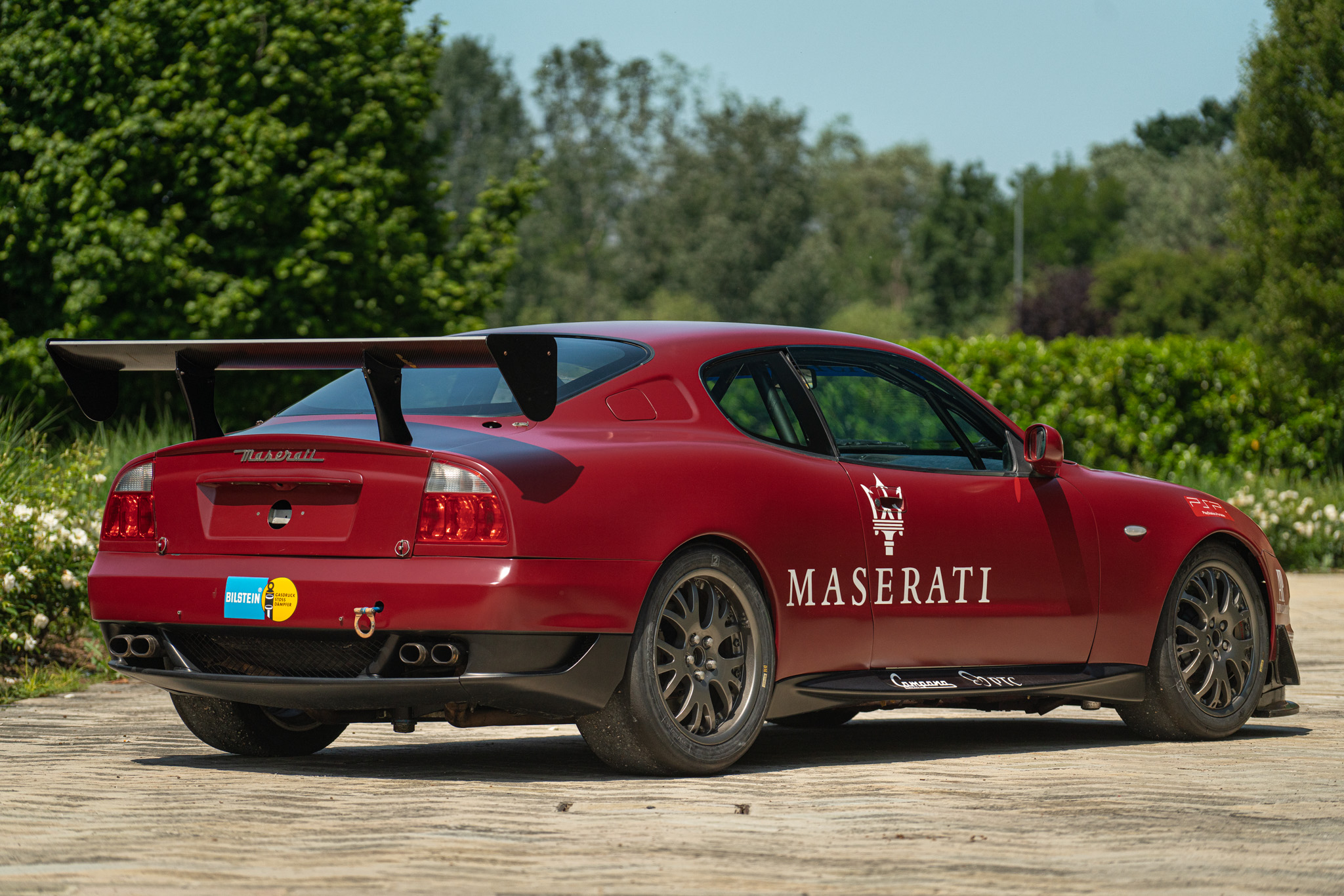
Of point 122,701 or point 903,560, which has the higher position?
point 903,560

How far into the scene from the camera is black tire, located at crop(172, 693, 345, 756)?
6.95 m

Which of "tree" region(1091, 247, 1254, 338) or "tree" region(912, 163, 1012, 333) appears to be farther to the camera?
"tree" region(912, 163, 1012, 333)

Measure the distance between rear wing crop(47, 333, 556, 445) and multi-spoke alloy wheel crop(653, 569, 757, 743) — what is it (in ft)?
2.62

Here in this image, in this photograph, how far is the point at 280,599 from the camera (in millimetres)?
5969

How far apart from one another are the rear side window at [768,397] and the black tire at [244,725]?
1954mm

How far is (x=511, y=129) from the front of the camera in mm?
87250

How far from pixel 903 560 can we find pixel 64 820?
3048 mm

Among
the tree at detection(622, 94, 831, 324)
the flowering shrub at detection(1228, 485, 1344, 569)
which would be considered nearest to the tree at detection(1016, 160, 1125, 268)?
the tree at detection(622, 94, 831, 324)

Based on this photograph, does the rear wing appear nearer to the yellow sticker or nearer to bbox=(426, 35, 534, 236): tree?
the yellow sticker

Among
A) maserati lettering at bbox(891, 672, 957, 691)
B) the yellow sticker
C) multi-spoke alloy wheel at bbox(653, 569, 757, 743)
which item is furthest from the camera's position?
maserati lettering at bbox(891, 672, 957, 691)

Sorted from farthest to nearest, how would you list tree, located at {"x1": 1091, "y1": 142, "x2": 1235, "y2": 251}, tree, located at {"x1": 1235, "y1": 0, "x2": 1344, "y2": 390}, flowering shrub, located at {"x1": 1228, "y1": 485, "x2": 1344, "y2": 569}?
1. tree, located at {"x1": 1091, "y1": 142, "x2": 1235, "y2": 251}
2. tree, located at {"x1": 1235, "y1": 0, "x2": 1344, "y2": 390}
3. flowering shrub, located at {"x1": 1228, "y1": 485, "x2": 1344, "y2": 569}

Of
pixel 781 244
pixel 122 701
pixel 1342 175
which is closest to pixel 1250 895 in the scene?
pixel 122 701

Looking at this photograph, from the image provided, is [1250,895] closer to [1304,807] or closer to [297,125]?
[1304,807]

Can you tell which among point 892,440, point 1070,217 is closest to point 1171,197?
point 1070,217
